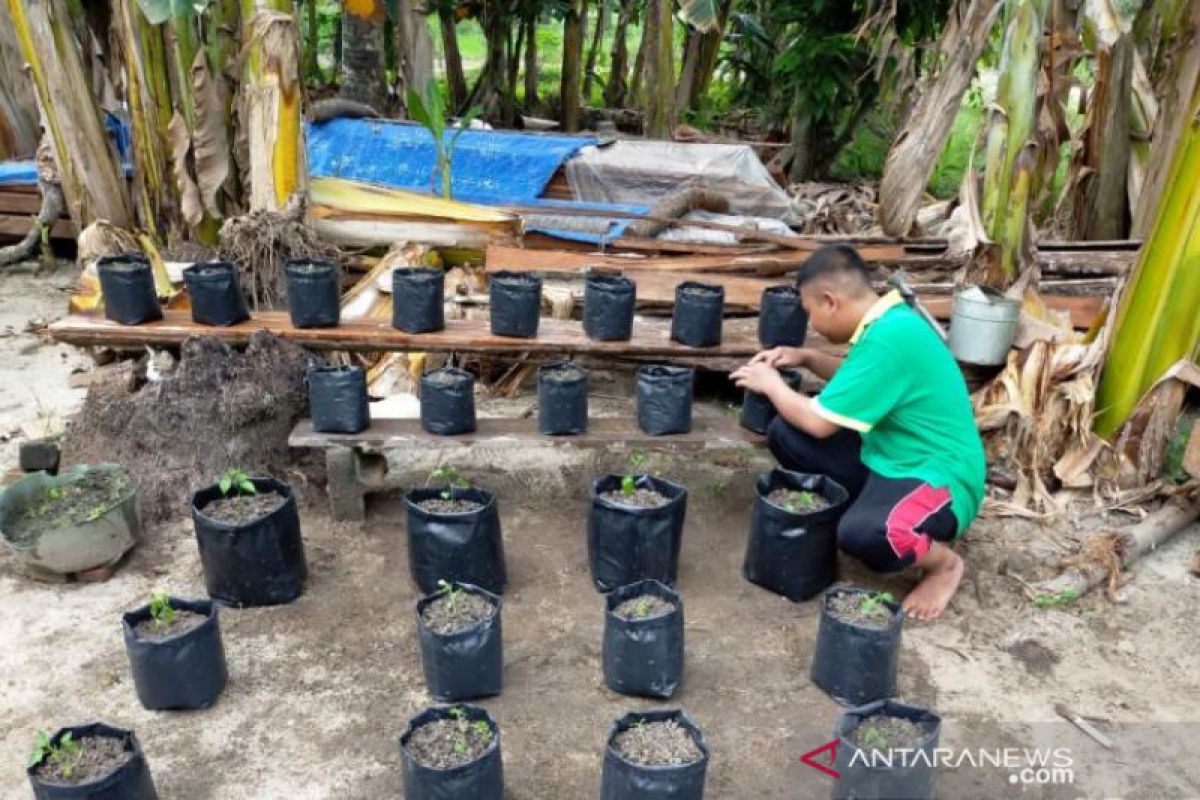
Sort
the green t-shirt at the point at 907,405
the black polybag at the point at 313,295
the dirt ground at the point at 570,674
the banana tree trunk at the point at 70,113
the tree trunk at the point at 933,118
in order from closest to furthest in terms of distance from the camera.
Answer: the dirt ground at the point at 570,674, the green t-shirt at the point at 907,405, the black polybag at the point at 313,295, the banana tree trunk at the point at 70,113, the tree trunk at the point at 933,118

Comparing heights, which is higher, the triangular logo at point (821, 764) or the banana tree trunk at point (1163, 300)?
the banana tree trunk at point (1163, 300)

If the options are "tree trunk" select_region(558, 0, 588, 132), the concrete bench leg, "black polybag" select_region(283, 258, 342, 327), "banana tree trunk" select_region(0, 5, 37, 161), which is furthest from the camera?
"tree trunk" select_region(558, 0, 588, 132)

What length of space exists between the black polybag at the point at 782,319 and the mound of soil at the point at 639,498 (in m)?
0.95

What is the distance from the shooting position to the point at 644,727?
234cm

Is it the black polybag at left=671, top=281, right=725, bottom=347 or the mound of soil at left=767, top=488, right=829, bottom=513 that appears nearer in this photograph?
the mound of soil at left=767, top=488, right=829, bottom=513

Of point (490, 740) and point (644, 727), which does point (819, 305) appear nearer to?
point (644, 727)

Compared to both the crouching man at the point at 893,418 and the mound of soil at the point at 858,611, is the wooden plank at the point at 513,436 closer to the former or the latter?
the crouching man at the point at 893,418

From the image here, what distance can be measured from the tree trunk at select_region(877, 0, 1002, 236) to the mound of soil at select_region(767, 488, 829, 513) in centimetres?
279

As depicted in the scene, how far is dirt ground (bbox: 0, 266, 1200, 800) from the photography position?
2504mm

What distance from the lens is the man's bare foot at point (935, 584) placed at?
10.5ft

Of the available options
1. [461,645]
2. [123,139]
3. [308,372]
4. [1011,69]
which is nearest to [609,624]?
[461,645]

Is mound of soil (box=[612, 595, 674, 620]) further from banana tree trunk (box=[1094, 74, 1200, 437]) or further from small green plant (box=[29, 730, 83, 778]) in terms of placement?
banana tree trunk (box=[1094, 74, 1200, 437])

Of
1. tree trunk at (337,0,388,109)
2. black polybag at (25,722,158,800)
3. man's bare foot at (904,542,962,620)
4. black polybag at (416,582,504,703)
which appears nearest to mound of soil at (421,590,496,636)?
black polybag at (416,582,504,703)

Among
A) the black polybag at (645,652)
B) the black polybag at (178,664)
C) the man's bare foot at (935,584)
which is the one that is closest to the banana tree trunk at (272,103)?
the black polybag at (178,664)
